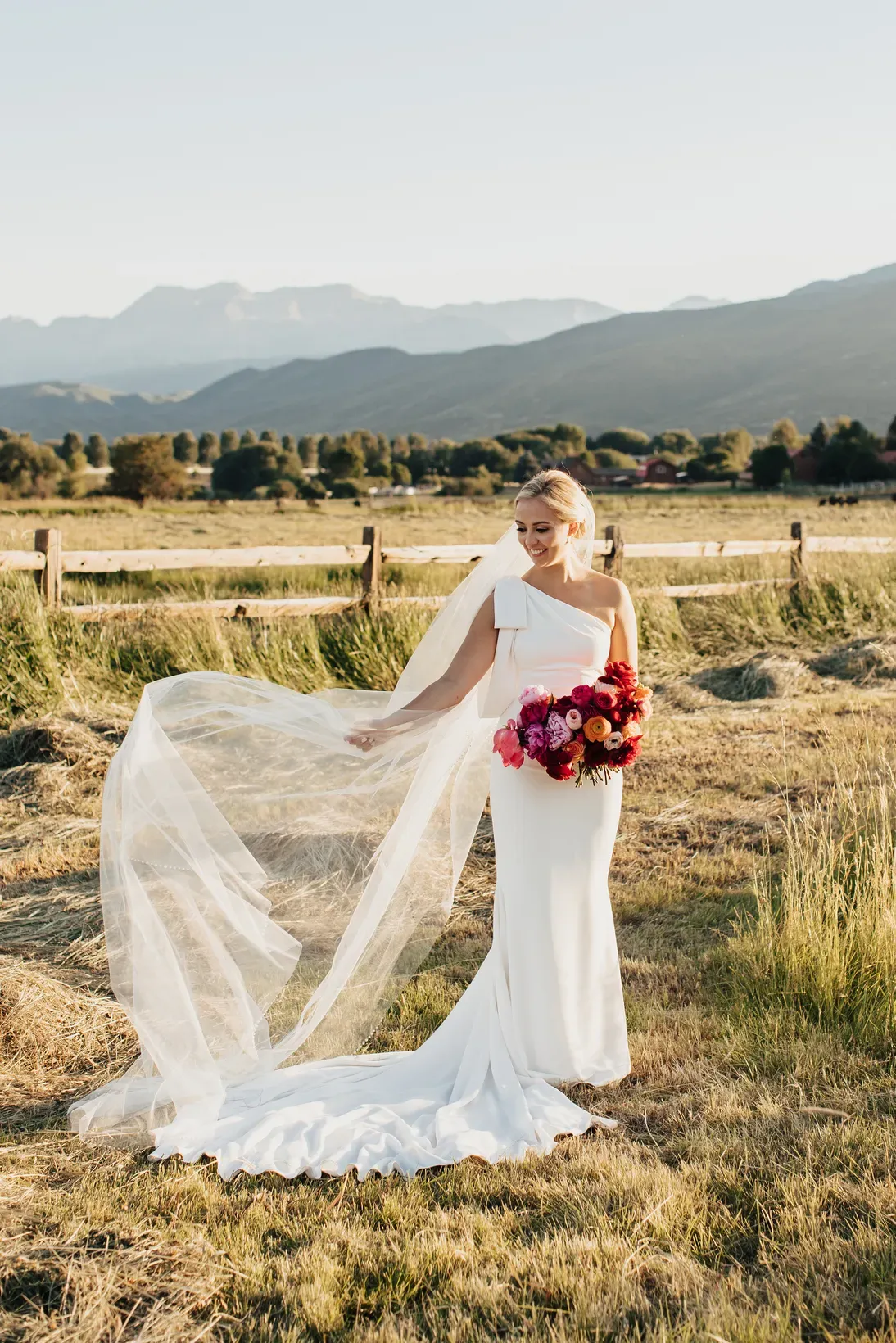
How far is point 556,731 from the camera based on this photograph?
13.2ft

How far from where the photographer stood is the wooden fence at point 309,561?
33.2 ft

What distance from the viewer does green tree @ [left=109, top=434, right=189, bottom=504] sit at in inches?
2913

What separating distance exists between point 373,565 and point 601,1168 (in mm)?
8481

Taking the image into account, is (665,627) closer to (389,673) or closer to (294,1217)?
(389,673)

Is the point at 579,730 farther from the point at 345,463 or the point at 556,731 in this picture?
the point at 345,463

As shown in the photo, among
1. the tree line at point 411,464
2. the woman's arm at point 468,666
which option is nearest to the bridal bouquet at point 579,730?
the woman's arm at point 468,666

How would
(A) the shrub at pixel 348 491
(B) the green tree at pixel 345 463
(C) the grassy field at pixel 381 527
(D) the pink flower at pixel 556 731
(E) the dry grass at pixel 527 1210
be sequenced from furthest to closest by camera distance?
(B) the green tree at pixel 345 463
(A) the shrub at pixel 348 491
(C) the grassy field at pixel 381 527
(D) the pink flower at pixel 556 731
(E) the dry grass at pixel 527 1210

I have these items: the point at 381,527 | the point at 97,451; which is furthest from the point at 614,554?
the point at 97,451

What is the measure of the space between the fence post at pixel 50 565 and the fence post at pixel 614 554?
601cm

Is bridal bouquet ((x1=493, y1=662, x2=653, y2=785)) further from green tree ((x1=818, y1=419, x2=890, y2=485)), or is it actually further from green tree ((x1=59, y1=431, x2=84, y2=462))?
green tree ((x1=59, y1=431, x2=84, y2=462))

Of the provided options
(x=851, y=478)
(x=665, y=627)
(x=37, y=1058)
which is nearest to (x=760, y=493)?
(x=851, y=478)

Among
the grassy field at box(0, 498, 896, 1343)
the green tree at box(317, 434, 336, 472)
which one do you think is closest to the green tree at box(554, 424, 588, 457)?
the green tree at box(317, 434, 336, 472)

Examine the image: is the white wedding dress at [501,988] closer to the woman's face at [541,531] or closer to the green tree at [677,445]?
the woman's face at [541,531]

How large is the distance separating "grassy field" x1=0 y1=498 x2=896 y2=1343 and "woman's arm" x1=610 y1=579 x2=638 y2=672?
1.22 metres
